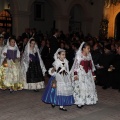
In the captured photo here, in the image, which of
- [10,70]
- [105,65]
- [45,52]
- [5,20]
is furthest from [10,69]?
[5,20]

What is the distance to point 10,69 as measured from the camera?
9.76m

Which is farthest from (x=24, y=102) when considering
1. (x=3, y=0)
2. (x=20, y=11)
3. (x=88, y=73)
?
(x=3, y=0)

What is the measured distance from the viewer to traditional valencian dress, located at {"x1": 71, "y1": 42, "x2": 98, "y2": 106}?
798 centimetres

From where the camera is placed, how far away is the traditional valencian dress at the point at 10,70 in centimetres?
969

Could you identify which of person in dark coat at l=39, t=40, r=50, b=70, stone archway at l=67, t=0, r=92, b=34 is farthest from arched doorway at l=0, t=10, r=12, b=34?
person in dark coat at l=39, t=40, r=50, b=70

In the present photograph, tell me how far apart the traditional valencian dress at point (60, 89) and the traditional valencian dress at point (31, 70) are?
6.89 feet

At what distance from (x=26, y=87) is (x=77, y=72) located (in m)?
2.46

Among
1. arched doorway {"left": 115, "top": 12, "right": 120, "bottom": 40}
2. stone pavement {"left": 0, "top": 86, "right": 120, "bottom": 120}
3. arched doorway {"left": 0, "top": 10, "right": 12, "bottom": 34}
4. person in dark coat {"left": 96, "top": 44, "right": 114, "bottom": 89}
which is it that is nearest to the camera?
stone pavement {"left": 0, "top": 86, "right": 120, "bottom": 120}

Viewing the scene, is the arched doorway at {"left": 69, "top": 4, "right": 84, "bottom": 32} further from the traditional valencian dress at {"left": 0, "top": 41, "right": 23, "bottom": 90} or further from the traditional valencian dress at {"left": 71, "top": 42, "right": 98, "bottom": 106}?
the traditional valencian dress at {"left": 71, "top": 42, "right": 98, "bottom": 106}

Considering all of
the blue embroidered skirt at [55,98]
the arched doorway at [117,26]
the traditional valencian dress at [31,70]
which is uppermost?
the arched doorway at [117,26]

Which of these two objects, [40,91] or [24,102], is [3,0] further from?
[24,102]

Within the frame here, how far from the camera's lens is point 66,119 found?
7.01m

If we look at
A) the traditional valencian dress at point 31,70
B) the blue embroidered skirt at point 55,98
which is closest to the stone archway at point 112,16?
the traditional valencian dress at point 31,70

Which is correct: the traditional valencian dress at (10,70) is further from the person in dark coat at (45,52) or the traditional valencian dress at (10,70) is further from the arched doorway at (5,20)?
the arched doorway at (5,20)
